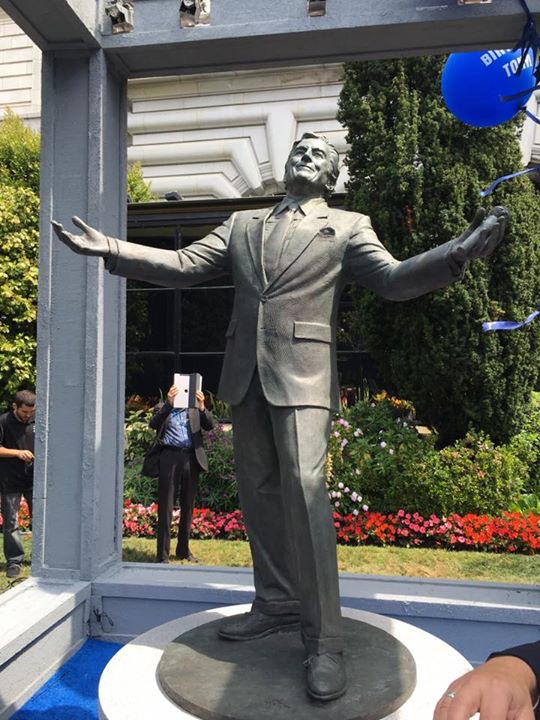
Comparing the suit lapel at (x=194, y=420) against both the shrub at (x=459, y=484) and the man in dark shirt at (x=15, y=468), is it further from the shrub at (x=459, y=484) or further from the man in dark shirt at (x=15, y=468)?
the shrub at (x=459, y=484)

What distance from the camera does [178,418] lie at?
667 cm

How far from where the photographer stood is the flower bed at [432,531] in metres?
7.01

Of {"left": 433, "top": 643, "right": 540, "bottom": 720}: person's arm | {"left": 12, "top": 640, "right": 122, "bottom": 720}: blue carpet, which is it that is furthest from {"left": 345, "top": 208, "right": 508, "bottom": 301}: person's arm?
{"left": 12, "top": 640, "right": 122, "bottom": 720}: blue carpet

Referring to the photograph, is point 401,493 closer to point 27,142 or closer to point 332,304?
point 332,304

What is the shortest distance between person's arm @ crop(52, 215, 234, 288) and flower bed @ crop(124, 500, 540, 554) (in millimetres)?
4693

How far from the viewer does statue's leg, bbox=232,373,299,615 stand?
10.1 feet

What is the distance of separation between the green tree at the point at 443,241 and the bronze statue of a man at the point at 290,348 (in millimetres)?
4733

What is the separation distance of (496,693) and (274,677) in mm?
1948

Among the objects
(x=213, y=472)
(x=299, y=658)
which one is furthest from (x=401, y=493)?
(x=299, y=658)

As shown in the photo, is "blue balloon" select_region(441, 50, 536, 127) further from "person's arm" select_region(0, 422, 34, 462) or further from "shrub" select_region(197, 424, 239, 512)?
"person's arm" select_region(0, 422, 34, 462)

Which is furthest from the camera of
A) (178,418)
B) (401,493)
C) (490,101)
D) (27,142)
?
(27,142)

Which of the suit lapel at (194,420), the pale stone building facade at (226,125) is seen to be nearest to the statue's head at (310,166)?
the suit lapel at (194,420)

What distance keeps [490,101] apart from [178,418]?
391cm

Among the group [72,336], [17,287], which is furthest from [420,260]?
[17,287]
